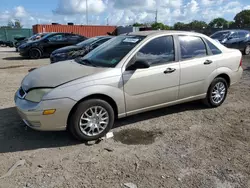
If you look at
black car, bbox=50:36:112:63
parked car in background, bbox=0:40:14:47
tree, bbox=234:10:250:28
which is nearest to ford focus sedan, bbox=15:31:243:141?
black car, bbox=50:36:112:63

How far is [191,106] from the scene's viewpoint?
213 inches

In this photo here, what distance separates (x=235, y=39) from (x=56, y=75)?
1272 cm

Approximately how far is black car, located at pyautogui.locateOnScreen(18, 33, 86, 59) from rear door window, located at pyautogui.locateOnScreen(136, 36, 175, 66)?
11.4m

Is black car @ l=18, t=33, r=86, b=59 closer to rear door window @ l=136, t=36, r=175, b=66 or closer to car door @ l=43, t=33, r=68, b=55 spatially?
car door @ l=43, t=33, r=68, b=55

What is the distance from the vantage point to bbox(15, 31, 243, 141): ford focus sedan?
3.53m

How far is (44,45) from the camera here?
14.4m

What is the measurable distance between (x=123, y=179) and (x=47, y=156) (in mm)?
1174

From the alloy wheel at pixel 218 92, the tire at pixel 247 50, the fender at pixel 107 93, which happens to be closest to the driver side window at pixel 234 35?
the tire at pixel 247 50

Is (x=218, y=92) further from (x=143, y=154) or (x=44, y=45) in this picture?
(x=44, y=45)

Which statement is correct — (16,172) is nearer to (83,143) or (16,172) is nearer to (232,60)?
(83,143)

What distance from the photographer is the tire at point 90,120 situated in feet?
11.9

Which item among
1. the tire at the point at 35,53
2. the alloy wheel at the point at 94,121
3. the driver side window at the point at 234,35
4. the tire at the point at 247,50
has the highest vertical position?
the driver side window at the point at 234,35

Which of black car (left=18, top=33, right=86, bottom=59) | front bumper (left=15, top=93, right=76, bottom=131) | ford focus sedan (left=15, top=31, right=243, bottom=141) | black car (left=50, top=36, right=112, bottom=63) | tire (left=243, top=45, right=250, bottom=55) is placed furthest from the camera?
tire (left=243, top=45, right=250, bottom=55)

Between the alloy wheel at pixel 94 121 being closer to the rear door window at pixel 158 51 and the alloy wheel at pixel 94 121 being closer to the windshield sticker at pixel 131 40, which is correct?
the rear door window at pixel 158 51
